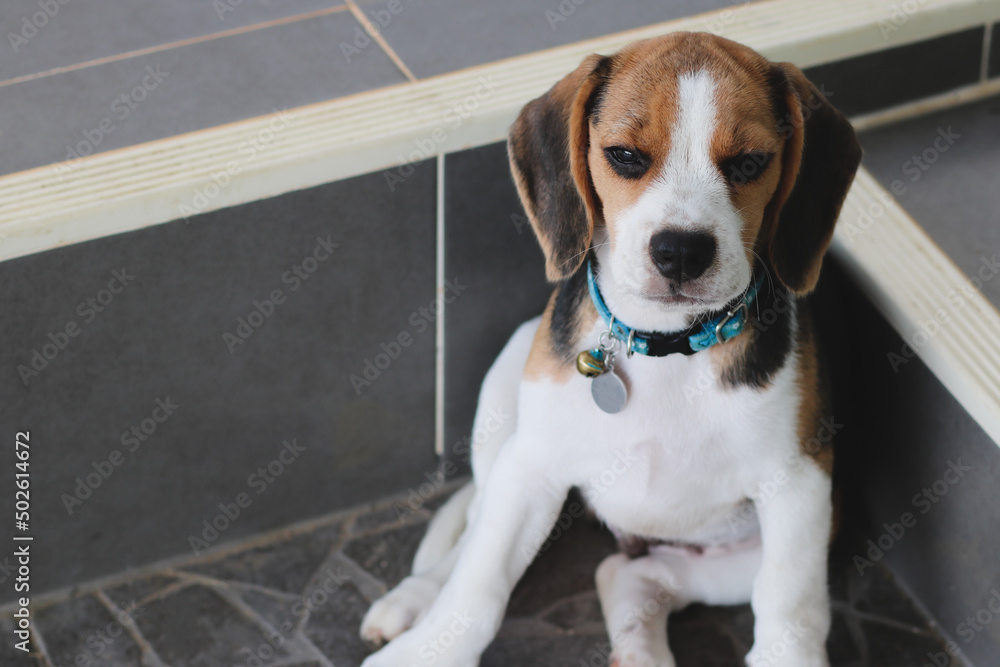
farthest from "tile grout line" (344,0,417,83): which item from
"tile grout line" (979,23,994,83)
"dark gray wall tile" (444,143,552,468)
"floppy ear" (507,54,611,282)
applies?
"tile grout line" (979,23,994,83)

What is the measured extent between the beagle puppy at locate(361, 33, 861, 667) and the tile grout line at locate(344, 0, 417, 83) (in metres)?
0.77

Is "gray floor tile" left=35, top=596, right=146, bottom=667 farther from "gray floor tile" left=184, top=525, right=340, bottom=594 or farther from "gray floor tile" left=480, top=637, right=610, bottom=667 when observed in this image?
"gray floor tile" left=480, top=637, right=610, bottom=667

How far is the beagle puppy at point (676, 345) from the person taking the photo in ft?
6.15

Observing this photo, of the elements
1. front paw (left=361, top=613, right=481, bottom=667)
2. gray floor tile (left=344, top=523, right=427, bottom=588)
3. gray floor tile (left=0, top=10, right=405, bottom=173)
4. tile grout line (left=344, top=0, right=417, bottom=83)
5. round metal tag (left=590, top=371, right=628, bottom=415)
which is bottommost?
gray floor tile (left=344, top=523, right=427, bottom=588)

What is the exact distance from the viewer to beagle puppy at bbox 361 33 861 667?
6.15 feet

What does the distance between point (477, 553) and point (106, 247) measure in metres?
1.03

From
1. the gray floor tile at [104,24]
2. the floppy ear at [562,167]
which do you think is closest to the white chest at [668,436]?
the floppy ear at [562,167]

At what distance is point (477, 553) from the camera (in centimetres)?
231

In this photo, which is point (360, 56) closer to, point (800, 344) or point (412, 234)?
point (412, 234)

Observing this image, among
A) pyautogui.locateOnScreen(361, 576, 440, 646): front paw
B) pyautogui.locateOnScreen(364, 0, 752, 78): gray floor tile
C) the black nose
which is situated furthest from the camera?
pyautogui.locateOnScreen(364, 0, 752, 78): gray floor tile

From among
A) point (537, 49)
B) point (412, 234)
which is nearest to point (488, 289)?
point (412, 234)

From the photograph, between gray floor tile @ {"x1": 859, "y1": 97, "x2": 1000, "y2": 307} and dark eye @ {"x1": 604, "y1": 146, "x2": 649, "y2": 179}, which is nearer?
dark eye @ {"x1": 604, "y1": 146, "x2": 649, "y2": 179}

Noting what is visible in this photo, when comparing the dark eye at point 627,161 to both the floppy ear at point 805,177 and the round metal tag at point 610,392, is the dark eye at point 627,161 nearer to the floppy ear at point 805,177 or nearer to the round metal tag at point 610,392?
the floppy ear at point 805,177

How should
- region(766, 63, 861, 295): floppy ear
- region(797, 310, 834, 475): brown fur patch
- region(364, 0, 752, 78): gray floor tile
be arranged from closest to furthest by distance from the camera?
1. region(766, 63, 861, 295): floppy ear
2. region(797, 310, 834, 475): brown fur patch
3. region(364, 0, 752, 78): gray floor tile
